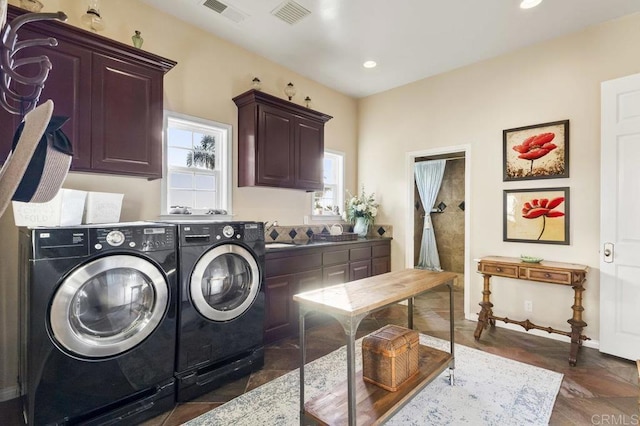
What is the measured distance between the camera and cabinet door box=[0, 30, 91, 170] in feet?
6.84

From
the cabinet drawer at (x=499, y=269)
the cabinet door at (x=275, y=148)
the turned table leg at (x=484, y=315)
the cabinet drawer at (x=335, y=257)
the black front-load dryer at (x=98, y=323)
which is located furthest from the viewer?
the cabinet drawer at (x=335, y=257)

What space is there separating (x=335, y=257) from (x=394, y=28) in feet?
8.69

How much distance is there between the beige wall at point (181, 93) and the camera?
2.31 meters

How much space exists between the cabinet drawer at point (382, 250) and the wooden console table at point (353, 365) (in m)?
2.29

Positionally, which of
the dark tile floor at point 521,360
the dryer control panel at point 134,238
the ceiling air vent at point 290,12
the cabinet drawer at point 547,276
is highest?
the ceiling air vent at point 290,12

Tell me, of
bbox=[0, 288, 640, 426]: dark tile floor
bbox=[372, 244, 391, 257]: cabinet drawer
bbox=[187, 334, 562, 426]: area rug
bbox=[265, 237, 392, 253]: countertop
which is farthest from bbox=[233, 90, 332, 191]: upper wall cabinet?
bbox=[187, 334, 562, 426]: area rug

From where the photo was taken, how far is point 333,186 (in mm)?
5086

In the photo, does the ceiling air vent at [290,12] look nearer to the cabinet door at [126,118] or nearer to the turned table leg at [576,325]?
the cabinet door at [126,118]

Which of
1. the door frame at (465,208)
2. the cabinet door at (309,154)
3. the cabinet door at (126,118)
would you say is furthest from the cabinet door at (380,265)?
the cabinet door at (126,118)

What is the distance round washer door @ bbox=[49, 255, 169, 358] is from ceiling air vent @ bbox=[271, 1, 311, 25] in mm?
2546

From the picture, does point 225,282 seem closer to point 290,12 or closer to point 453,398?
point 453,398

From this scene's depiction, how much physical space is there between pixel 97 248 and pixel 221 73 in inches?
94.9

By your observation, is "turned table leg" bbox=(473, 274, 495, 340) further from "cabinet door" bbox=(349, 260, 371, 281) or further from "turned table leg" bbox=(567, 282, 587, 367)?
"cabinet door" bbox=(349, 260, 371, 281)

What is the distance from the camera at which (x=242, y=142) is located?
3611 millimetres
